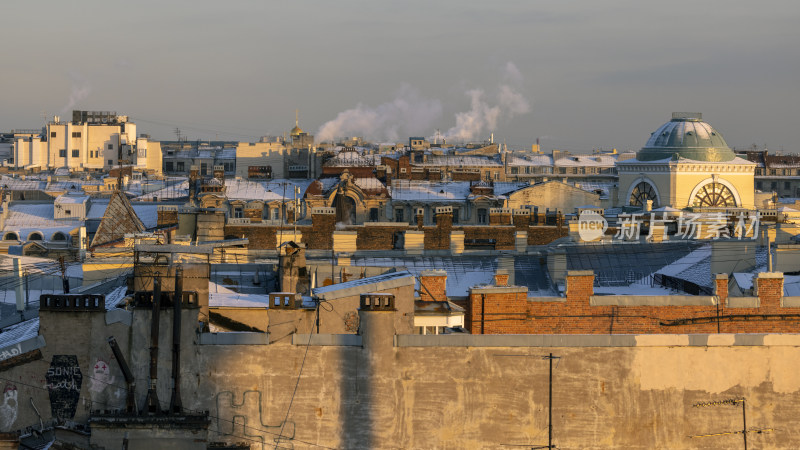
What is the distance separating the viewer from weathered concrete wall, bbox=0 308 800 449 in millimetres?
22094

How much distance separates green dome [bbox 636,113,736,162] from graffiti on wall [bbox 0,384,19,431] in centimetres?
6083

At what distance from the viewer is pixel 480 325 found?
104 feet

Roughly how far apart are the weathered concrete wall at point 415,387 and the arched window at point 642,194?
192 ft

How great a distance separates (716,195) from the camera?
8019 centimetres

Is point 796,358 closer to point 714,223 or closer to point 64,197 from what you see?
point 714,223

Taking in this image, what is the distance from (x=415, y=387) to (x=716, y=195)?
60.5 m


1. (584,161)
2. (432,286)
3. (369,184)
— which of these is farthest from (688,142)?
(584,161)

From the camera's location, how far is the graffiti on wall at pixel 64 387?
2198cm

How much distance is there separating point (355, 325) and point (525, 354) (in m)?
4.12

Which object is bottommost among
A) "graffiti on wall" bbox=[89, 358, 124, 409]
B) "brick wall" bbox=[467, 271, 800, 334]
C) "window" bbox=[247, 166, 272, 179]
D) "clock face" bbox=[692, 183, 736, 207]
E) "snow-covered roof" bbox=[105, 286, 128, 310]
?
"graffiti on wall" bbox=[89, 358, 124, 409]

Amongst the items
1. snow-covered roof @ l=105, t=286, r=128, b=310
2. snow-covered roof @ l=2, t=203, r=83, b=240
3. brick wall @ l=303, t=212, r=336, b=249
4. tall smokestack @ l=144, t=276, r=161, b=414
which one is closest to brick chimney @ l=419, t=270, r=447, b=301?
snow-covered roof @ l=105, t=286, r=128, b=310

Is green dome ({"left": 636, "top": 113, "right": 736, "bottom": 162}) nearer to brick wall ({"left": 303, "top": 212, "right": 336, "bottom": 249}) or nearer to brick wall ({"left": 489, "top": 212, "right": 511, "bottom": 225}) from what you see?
brick wall ({"left": 489, "top": 212, "right": 511, "bottom": 225})

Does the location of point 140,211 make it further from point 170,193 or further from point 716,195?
point 716,195

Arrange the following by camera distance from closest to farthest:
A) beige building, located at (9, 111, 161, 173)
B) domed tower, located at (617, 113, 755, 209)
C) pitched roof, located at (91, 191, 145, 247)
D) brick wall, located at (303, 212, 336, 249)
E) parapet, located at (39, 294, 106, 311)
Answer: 1. parapet, located at (39, 294, 106, 311)
2. brick wall, located at (303, 212, 336, 249)
3. pitched roof, located at (91, 191, 145, 247)
4. domed tower, located at (617, 113, 755, 209)
5. beige building, located at (9, 111, 161, 173)
